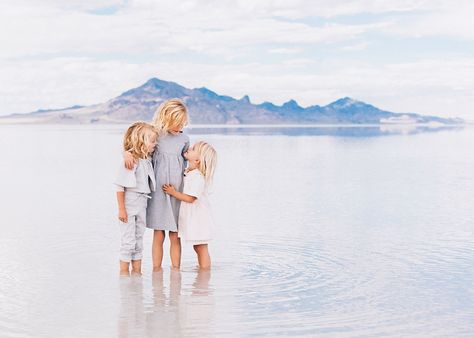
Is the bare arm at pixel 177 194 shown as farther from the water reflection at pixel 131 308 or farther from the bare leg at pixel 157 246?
the water reflection at pixel 131 308

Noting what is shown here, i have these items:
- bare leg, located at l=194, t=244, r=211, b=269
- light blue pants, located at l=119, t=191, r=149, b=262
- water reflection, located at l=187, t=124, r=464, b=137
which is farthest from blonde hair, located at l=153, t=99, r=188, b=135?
water reflection, located at l=187, t=124, r=464, b=137

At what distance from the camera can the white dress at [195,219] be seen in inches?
249

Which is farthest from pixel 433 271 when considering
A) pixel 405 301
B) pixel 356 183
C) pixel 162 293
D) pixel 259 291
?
pixel 356 183

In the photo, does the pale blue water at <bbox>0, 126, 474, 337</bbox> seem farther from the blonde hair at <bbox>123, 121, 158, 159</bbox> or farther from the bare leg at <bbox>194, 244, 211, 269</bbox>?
the blonde hair at <bbox>123, 121, 158, 159</bbox>

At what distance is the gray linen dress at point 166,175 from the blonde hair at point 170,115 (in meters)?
0.11

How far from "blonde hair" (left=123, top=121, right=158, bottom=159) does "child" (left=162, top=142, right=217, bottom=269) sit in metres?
0.36

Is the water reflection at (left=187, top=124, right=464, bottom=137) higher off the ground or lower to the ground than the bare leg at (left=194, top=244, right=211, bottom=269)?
higher

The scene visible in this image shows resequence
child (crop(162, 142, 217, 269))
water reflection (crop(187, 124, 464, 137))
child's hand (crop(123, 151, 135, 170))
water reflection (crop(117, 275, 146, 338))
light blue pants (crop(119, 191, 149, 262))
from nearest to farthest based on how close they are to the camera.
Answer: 1. water reflection (crop(117, 275, 146, 338))
2. child's hand (crop(123, 151, 135, 170))
3. light blue pants (crop(119, 191, 149, 262))
4. child (crop(162, 142, 217, 269))
5. water reflection (crop(187, 124, 464, 137))

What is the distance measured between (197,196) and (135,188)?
1.62ft

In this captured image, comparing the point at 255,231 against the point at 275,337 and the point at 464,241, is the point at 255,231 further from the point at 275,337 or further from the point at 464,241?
the point at 275,337

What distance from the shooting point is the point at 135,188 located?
612 cm

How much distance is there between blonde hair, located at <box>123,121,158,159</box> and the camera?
6051 mm

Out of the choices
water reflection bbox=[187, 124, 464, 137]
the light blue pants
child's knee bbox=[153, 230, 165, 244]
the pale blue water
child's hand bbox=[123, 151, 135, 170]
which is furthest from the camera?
water reflection bbox=[187, 124, 464, 137]

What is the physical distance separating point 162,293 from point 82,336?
1.19 meters
